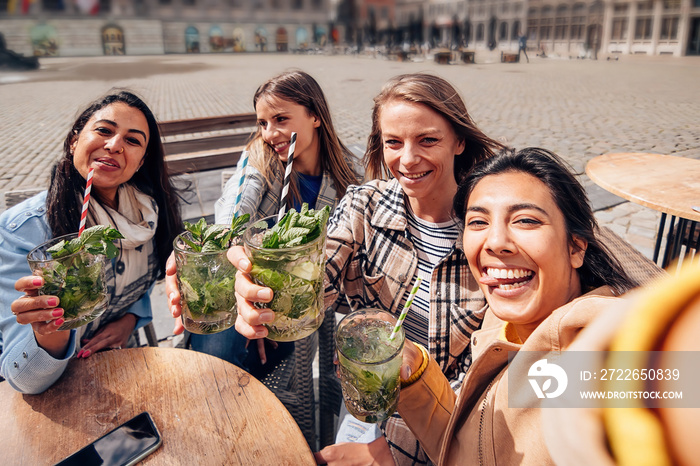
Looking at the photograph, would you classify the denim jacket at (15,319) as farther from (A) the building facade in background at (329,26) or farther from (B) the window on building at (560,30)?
(B) the window on building at (560,30)

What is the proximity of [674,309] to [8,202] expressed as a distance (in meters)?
4.69

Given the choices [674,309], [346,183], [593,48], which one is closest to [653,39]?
[593,48]

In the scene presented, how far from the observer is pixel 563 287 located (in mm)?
1459

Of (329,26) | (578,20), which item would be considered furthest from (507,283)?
(329,26)

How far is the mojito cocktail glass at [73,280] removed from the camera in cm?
140

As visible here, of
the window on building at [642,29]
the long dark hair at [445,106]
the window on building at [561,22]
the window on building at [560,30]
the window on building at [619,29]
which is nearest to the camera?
the long dark hair at [445,106]

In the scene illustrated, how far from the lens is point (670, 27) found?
30.2m

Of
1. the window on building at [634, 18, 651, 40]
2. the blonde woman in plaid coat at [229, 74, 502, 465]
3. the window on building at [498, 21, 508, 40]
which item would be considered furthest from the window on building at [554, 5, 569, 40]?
the blonde woman in plaid coat at [229, 74, 502, 465]

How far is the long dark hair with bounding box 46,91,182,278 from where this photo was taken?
1.89 meters

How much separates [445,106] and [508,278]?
852 millimetres

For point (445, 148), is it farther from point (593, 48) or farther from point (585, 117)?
point (593, 48)

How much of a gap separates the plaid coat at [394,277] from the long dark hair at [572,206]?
383mm

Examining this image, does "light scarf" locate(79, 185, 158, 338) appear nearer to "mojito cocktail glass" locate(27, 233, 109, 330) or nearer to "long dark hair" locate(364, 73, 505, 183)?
"mojito cocktail glass" locate(27, 233, 109, 330)

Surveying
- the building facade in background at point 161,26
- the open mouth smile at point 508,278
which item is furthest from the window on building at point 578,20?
the open mouth smile at point 508,278
